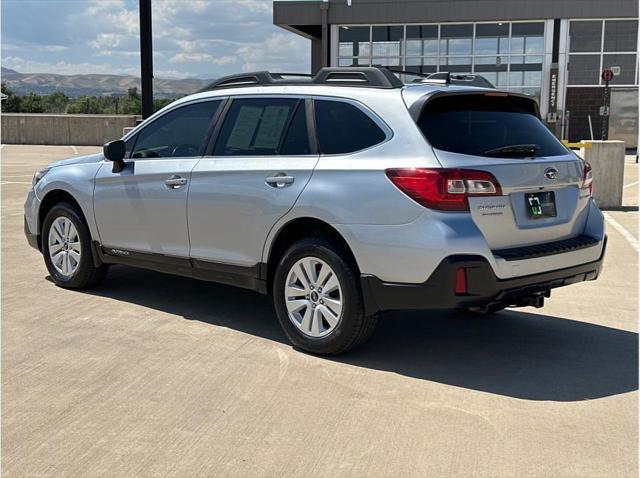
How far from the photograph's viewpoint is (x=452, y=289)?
4465mm

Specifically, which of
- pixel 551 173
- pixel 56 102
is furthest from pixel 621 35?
pixel 56 102

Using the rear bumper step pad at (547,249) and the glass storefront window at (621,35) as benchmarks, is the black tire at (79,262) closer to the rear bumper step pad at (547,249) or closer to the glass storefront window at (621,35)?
the rear bumper step pad at (547,249)

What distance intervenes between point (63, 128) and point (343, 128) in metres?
29.7

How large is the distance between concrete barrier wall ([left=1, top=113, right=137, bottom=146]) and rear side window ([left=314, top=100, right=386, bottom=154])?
2766 centimetres

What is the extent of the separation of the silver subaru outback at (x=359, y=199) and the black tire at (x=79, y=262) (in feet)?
2.32

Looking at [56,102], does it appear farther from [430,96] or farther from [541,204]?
[541,204]

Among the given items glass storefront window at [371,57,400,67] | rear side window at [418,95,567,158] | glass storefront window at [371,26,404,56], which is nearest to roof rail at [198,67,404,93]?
rear side window at [418,95,567,158]

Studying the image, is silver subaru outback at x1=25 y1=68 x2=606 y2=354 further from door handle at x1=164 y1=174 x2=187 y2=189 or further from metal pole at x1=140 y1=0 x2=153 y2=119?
metal pole at x1=140 y1=0 x2=153 y2=119

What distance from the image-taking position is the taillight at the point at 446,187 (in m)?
4.45

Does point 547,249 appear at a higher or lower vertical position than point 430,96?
lower

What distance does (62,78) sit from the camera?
108 m

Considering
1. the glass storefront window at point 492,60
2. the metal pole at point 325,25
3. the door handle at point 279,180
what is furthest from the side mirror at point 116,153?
the glass storefront window at point 492,60

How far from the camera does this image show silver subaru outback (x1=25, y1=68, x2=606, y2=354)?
452cm

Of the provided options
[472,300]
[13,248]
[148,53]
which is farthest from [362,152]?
[148,53]
